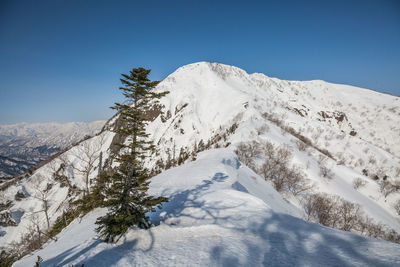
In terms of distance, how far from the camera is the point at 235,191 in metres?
10.7

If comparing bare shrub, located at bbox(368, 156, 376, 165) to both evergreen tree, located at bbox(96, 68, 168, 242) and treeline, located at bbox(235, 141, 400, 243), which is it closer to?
treeline, located at bbox(235, 141, 400, 243)

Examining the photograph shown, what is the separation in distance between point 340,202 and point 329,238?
27.5m

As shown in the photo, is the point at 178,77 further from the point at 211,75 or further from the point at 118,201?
the point at 118,201

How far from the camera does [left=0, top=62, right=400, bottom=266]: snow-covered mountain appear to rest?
5.29 metres

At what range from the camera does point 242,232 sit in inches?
247

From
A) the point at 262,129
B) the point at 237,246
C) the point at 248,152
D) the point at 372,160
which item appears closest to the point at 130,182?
the point at 237,246

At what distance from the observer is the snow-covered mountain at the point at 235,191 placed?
529 centimetres

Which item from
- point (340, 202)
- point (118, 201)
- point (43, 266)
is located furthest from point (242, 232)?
point (340, 202)

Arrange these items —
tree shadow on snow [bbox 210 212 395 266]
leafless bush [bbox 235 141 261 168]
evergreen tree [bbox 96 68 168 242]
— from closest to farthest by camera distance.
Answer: tree shadow on snow [bbox 210 212 395 266]
evergreen tree [bbox 96 68 168 242]
leafless bush [bbox 235 141 261 168]

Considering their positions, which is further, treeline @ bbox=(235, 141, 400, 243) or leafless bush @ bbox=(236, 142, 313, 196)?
leafless bush @ bbox=(236, 142, 313, 196)

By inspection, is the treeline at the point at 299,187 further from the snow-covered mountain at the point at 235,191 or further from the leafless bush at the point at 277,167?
the snow-covered mountain at the point at 235,191

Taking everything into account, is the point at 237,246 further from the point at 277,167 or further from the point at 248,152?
the point at 277,167

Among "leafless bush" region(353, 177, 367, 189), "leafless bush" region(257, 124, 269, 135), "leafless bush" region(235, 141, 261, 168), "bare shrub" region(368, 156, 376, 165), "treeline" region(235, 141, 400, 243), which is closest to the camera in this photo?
"treeline" region(235, 141, 400, 243)

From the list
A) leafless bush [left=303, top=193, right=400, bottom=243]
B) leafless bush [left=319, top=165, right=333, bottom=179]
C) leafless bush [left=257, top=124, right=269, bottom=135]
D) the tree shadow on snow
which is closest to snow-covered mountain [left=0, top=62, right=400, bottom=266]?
the tree shadow on snow
